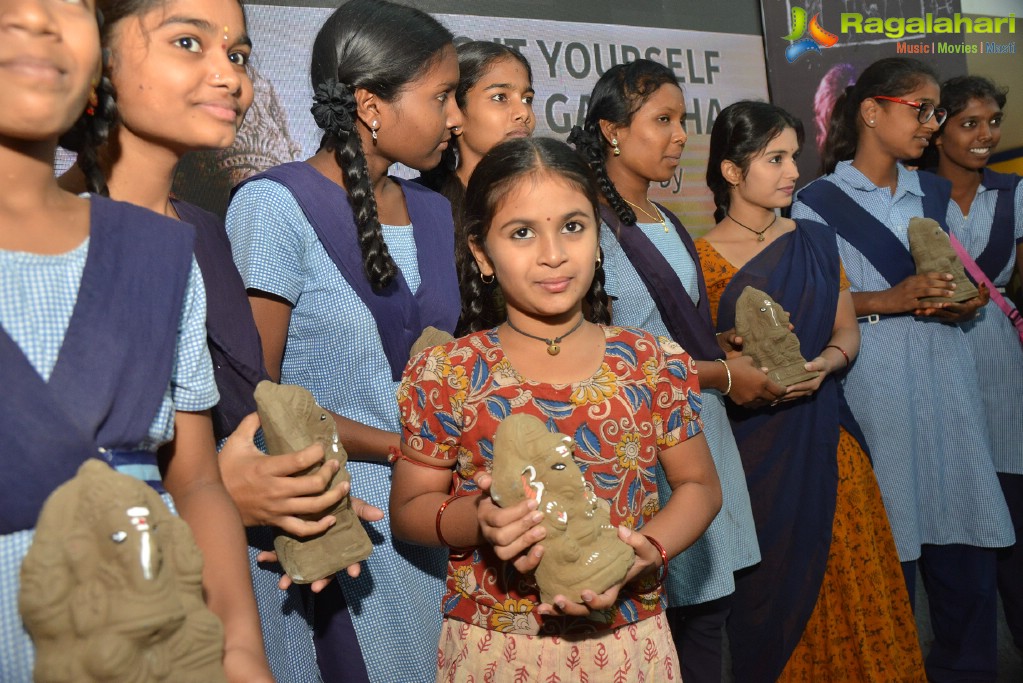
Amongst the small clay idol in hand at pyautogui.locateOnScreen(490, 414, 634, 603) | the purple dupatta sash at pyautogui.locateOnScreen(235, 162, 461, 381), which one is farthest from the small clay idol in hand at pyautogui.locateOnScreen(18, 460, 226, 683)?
the purple dupatta sash at pyautogui.locateOnScreen(235, 162, 461, 381)

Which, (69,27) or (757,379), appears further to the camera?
(757,379)

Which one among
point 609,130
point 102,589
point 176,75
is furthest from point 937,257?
point 102,589

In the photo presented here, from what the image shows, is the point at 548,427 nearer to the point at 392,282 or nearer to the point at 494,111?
the point at 392,282

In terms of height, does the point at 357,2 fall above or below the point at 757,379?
above

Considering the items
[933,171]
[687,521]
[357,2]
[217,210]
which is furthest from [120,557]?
[933,171]

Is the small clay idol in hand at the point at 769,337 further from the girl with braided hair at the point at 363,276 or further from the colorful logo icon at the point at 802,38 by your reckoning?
the colorful logo icon at the point at 802,38

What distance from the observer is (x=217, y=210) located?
2.97 m

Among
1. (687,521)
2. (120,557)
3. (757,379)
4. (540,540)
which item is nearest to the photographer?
(120,557)

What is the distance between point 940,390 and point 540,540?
2.53 m

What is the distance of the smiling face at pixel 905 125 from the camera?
3668 millimetres

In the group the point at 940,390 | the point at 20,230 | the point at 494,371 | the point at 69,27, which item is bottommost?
the point at 940,390

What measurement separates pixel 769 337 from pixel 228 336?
1731 millimetres

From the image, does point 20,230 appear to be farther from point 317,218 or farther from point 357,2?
point 357,2

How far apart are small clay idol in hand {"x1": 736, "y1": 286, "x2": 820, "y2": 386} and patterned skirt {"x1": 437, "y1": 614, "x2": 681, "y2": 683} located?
1.32 meters
